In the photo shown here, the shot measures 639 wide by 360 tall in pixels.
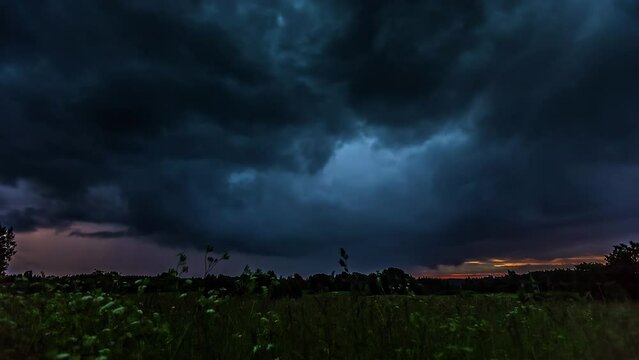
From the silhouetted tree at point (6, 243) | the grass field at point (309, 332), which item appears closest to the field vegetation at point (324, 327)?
the grass field at point (309, 332)

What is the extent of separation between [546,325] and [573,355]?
2423mm

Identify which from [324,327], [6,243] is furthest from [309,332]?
[6,243]

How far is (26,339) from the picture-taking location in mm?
8367

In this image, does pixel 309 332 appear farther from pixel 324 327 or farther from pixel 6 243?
pixel 6 243

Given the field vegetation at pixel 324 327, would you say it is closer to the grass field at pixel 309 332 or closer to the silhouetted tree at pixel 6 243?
the grass field at pixel 309 332

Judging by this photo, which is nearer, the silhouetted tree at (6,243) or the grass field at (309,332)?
the grass field at (309,332)

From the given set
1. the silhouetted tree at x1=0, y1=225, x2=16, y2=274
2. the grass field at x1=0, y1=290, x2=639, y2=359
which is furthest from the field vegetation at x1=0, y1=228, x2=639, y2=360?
the silhouetted tree at x1=0, y1=225, x2=16, y2=274

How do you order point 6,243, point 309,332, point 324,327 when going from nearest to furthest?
point 324,327
point 309,332
point 6,243

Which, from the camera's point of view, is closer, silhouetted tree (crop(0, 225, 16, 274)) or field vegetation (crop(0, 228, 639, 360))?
field vegetation (crop(0, 228, 639, 360))

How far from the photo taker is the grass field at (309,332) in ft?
25.4

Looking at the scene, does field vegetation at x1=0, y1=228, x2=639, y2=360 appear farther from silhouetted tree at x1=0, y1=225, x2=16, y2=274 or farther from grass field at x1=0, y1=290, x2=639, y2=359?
silhouetted tree at x1=0, y1=225, x2=16, y2=274

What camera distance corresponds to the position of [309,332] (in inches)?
362

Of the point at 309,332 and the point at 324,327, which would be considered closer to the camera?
the point at 324,327

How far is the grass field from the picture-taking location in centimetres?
775
